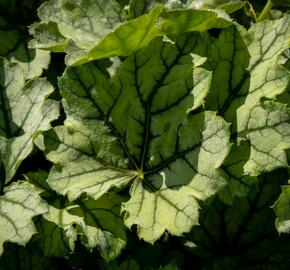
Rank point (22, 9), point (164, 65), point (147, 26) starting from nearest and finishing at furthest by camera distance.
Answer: point (147, 26), point (164, 65), point (22, 9)

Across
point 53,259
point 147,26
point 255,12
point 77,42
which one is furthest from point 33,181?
point 255,12

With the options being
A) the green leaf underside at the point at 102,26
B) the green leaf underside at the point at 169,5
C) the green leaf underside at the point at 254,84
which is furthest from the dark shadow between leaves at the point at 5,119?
the green leaf underside at the point at 254,84

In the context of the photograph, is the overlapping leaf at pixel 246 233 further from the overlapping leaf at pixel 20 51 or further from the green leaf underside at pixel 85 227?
the overlapping leaf at pixel 20 51

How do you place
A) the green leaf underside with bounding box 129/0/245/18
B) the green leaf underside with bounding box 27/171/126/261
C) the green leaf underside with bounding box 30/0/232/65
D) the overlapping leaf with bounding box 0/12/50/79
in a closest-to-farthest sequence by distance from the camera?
the green leaf underside with bounding box 30/0/232/65, the green leaf underside with bounding box 27/171/126/261, the green leaf underside with bounding box 129/0/245/18, the overlapping leaf with bounding box 0/12/50/79

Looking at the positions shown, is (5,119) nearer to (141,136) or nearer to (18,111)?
(18,111)

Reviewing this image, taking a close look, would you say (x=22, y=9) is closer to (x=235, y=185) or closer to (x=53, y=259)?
(x=53, y=259)

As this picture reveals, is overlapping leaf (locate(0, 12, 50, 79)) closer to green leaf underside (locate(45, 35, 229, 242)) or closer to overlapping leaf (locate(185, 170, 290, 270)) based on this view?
green leaf underside (locate(45, 35, 229, 242))

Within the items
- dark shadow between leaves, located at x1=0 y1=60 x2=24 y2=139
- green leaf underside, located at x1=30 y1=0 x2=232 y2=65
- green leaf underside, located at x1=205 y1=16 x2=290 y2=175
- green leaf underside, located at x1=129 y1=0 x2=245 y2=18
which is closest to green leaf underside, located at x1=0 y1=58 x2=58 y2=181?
dark shadow between leaves, located at x1=0 y1=60 x2=24 y2=139

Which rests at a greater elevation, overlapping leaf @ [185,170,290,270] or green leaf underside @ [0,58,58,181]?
green leaf underside @ [0,58,58,181]
